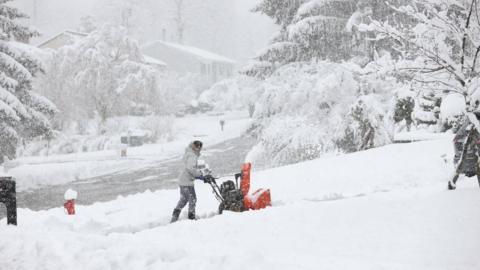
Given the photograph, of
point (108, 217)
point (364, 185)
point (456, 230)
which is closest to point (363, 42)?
point (364, 185)

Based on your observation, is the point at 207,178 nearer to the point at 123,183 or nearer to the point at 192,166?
the point at 192,166

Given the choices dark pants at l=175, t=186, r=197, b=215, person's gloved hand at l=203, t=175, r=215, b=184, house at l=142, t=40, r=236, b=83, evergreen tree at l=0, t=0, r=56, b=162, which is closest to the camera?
person's gloved hand at l=203, t=175, r=215, b=184

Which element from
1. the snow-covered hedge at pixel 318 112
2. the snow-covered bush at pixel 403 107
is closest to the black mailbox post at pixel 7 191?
the snow-covered bush at pixel 403 107

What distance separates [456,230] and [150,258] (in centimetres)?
387

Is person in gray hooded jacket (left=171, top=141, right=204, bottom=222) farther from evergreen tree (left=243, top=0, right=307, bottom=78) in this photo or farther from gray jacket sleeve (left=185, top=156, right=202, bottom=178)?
evergreen tree (left=243, top=0, right=307, bottom=78)

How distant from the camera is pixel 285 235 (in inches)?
295

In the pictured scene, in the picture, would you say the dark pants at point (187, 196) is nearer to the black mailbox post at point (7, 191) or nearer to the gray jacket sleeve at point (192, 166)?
the gray jacket sleeve at point (192, 166)

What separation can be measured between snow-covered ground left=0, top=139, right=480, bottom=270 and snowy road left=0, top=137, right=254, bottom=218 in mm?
5566

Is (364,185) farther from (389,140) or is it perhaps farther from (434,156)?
(389,140)

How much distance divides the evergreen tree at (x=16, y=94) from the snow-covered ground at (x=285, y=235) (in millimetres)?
8771

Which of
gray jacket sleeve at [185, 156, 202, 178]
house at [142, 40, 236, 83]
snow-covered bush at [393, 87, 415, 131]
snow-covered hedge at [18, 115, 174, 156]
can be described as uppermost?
house at [142, 40, 236, 83]

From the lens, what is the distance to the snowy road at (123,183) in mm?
17353

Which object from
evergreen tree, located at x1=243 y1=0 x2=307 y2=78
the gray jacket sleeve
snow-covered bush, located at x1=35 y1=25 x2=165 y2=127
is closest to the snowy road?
evergreen tree, located at x1=243 y1=0 x2=307 y2=78

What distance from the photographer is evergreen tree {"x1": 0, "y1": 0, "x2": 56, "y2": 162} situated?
1925cm
